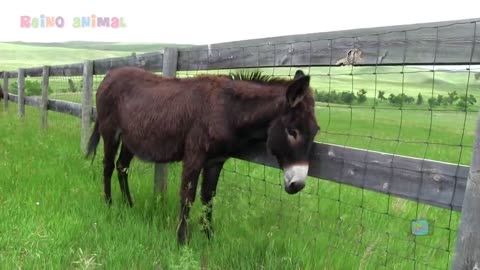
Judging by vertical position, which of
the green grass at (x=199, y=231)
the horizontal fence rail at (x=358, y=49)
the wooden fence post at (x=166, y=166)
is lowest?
the green grass at (x=199, y=231)

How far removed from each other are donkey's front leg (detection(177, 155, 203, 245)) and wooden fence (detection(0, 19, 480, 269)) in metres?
0.47

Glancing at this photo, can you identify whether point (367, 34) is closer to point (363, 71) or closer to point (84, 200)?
point (363, 71)

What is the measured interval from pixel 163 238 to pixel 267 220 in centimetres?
95

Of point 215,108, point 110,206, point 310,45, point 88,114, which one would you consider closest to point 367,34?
point 310,45

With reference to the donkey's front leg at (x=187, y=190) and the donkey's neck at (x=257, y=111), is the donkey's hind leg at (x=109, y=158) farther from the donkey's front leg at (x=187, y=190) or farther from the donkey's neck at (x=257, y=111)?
the donkey's neck at (x=257, y=111)

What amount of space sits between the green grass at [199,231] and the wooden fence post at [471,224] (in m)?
0.63

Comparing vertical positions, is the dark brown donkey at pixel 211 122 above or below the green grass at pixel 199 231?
above

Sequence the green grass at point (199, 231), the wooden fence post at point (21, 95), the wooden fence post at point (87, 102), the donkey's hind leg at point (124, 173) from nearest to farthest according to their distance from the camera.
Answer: the green grass at point (199, 231)
the donkey's hind leg at point (124, 173)
the wooden fence post at point (87, 102)
the wooden fence post at point (21, 95)

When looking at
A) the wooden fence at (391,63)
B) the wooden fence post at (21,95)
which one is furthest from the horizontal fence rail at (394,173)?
the wooden fence post at (21,95)

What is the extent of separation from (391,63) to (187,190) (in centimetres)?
181

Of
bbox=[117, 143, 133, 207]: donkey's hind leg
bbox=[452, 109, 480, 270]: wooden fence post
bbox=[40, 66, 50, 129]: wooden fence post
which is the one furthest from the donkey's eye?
bbox=[40, 66, 50, 129]: wooden fence post

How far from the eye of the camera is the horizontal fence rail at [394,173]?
7.52 ft

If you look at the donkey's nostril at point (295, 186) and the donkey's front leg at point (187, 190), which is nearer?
the donkey's nostril at point (295, 186)

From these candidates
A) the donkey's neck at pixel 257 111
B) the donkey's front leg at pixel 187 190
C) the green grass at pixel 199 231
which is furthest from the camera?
the donkey's front leg at pixel 187 190
